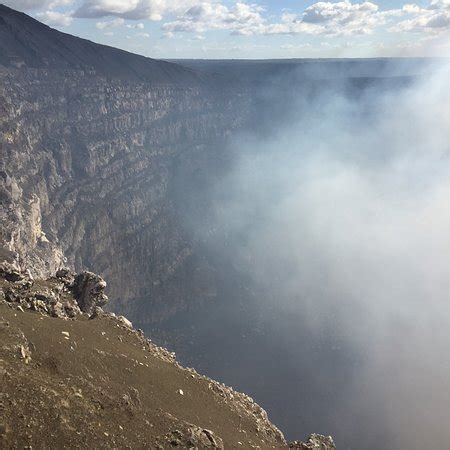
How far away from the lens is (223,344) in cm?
10244

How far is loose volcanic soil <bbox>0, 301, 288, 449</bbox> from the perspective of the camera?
21312 mm

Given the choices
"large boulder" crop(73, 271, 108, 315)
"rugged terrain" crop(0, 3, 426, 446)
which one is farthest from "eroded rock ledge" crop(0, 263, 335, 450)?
"rugged terrain" crop(0, 3, 426, 446)

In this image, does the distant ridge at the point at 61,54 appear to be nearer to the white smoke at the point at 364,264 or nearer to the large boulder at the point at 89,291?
the white smoke at the point at 364,264

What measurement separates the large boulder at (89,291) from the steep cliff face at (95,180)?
37.4 m

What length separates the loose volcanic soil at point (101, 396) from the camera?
21.3 metres

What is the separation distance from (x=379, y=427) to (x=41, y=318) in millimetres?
66080

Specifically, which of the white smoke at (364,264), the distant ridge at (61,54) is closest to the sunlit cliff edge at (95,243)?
the distant ridge at (61,54)

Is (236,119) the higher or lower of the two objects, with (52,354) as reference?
higher

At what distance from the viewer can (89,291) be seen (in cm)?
4312

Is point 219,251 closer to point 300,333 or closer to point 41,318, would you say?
point 300,333

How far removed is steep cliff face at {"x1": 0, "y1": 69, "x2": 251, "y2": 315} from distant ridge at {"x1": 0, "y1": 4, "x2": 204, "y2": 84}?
12.9ft

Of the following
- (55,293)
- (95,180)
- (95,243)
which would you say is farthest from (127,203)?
(55,293)

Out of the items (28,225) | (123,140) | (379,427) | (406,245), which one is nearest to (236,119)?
(123,140)

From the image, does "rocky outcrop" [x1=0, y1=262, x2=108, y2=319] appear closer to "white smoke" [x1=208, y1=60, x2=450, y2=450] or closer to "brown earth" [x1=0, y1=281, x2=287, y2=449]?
"brown earth" [x1=0, y1=281, x2=287, y2=449]
